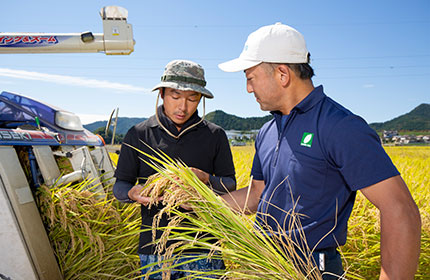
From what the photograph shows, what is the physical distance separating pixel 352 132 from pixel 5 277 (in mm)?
2601

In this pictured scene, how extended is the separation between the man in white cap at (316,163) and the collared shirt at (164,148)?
43 cm

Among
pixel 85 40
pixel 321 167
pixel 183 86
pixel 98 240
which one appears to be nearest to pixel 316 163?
pixel 321 167

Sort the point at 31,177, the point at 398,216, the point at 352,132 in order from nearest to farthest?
the point at 398,216 < the point at 352,132 < the point at 31,177

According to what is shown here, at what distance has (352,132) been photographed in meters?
1.26

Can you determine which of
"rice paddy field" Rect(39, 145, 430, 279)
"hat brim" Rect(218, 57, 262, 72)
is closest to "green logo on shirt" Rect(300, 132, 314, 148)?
"hat brim" Rect(218, 57, 262, 72)

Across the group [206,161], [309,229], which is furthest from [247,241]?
[206,161]

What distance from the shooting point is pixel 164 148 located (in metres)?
2.04

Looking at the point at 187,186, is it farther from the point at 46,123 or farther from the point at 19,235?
the point at 46,123

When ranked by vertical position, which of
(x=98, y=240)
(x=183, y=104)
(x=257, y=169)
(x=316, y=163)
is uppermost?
(x=183, y=104)

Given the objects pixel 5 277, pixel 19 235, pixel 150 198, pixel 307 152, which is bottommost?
pixel 5 277

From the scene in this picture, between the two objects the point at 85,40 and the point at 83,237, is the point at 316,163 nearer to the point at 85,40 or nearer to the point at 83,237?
the point at 83,237

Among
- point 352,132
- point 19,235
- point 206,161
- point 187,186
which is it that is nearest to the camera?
point 352,132

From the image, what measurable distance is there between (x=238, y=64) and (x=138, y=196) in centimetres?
85

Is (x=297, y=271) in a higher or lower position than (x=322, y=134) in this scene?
lower
